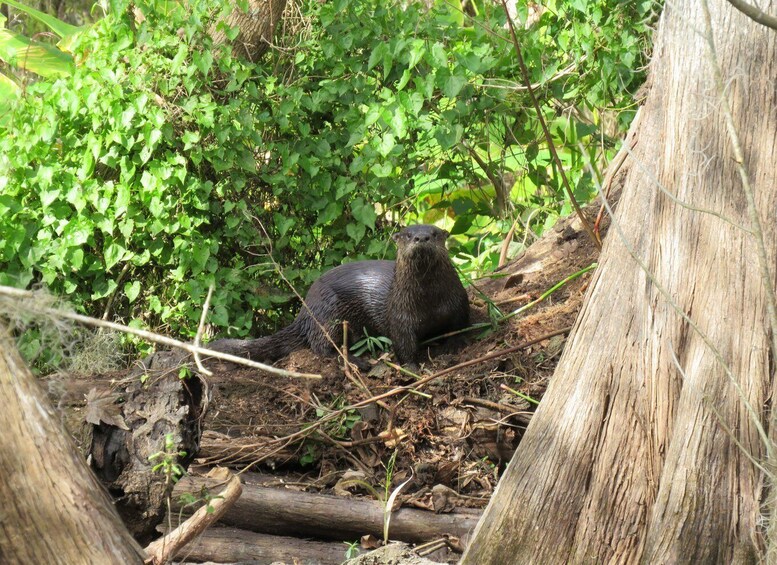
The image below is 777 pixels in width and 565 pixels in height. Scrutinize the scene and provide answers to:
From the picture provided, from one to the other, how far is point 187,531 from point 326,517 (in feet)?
2.80

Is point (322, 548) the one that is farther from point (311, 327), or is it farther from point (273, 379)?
point (311, 327)

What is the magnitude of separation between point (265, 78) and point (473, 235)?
5.81ft

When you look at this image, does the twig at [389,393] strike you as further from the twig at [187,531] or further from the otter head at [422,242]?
the twig at [187,531]

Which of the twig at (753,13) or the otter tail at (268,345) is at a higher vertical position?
the twig at (753,13)

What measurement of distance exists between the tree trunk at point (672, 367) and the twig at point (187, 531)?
0.69 meters

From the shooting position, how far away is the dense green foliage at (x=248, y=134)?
452 centimetres

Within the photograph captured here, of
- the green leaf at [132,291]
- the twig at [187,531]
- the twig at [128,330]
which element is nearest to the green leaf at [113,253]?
the green leaf at [132,291]

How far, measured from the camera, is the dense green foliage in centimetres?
452

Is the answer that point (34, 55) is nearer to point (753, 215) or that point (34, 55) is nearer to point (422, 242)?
point (422, 242)

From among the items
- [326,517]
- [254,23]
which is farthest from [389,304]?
[254,23]

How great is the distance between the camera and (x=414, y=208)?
5.36 meters

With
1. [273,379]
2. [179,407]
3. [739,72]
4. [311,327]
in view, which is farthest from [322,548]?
[739,72]

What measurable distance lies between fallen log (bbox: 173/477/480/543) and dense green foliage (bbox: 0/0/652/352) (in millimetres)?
1491

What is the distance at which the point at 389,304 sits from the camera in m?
4.29
